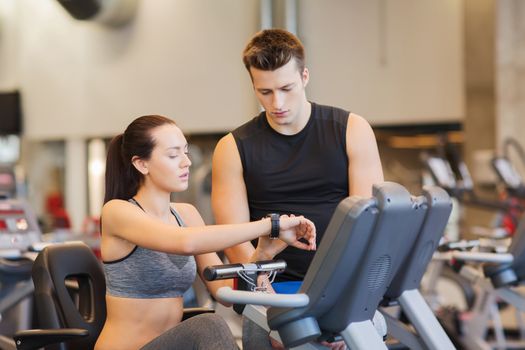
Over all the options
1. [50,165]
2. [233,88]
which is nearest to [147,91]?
[233,88]

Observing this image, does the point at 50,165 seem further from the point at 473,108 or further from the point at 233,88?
the point at 473,108

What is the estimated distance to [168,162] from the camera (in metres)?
2.46

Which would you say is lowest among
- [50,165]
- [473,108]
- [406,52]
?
[50,165]

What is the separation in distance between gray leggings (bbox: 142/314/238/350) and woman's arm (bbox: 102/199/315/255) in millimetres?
176

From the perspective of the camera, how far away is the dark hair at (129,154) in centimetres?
248

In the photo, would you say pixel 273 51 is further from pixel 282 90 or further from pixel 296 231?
pixel 296 231

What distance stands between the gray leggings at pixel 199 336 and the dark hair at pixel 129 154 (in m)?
0.45

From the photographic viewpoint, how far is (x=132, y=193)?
2.55 metres

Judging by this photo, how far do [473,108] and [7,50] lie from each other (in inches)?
220

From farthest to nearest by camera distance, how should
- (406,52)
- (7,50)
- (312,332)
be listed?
(7,50) → (406,52) → (312,332)

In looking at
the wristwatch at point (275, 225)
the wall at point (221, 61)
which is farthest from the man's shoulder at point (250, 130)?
the wall at point (221, 61)

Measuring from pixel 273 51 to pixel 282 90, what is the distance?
0.37 feet

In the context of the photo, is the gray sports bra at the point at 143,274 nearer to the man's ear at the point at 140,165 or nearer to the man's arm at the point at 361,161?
the man's ear at the point at 140,165

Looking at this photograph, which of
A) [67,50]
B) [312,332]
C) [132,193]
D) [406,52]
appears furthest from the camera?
[67,50]
